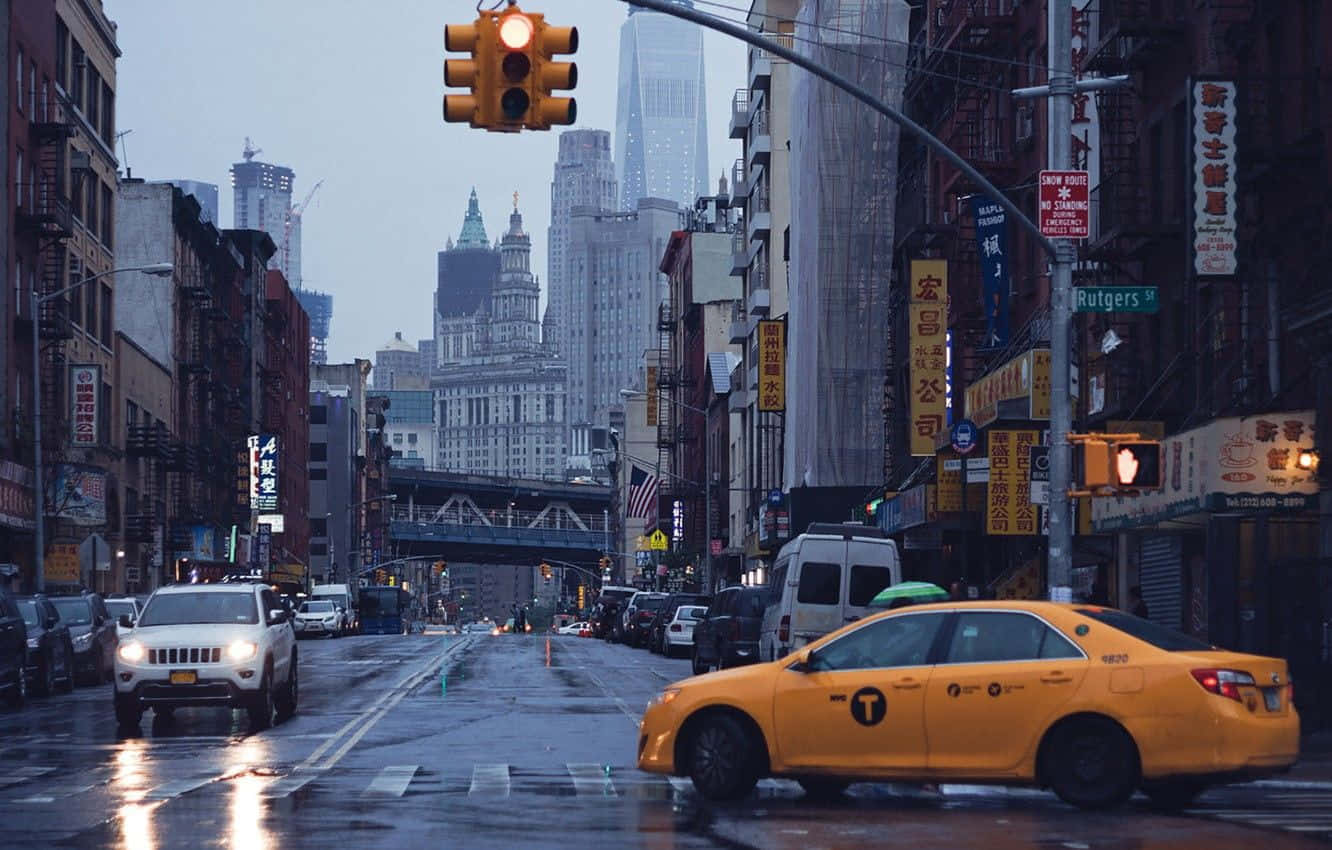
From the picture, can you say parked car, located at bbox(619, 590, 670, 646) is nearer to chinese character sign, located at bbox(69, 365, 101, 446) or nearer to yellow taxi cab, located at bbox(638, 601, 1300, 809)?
chinese character sign, located at bbox(69, 365, 101, 446)

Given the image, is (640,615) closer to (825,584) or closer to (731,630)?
(731,630)

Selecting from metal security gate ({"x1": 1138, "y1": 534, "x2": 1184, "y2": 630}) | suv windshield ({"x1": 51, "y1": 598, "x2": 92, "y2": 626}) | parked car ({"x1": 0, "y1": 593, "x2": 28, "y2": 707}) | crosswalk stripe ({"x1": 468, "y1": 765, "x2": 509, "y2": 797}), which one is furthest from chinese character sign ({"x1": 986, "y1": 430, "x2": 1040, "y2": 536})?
crosswalk stripe ({"x1": 468, "y1": 765, "x2": 509, "y2": 797})

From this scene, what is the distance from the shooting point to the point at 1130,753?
1552cm

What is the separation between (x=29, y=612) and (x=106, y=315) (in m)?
38.8

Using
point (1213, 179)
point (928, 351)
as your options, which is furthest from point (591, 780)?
point (928, 351)

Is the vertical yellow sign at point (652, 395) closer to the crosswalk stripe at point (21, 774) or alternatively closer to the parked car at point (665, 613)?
the parked car at point (665, 613)

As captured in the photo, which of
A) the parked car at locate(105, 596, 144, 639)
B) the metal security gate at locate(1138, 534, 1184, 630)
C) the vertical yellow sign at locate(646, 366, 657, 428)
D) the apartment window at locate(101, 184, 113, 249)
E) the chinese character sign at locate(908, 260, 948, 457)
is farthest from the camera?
the vertical yellow sign at locate(646, 366, 657, 428)

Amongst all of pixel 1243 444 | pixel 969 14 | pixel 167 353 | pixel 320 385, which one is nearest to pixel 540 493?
pixel 320 385

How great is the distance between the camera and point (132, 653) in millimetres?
26141

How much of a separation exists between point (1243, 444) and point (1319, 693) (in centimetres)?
307

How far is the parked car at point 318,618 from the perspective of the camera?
8972 centimetres

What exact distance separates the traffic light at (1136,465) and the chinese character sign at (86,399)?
47788mm

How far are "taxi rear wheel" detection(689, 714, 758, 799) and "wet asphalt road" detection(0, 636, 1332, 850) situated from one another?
0.66ft

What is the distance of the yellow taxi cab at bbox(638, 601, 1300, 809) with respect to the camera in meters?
15.3
